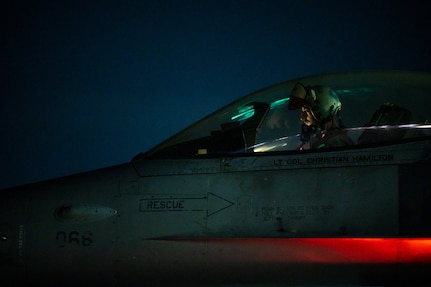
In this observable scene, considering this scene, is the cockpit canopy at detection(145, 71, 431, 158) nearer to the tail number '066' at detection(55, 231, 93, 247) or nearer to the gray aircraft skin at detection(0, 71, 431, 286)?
the gray aircraft skin at detection(0, 71, 431, 286)

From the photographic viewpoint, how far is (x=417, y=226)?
3908 millimetres

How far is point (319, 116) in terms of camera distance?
4633 millimetres

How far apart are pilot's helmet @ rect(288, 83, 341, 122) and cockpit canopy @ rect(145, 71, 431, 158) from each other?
0.05 metres

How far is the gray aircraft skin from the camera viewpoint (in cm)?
402

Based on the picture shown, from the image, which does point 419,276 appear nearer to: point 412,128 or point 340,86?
point 412,128

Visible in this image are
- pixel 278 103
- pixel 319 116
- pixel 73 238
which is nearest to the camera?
pixel 73 238

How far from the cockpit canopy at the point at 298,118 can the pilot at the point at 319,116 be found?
0.04m

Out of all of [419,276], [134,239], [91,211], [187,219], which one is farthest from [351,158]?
[91,211]

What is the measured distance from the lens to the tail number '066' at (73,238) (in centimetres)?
450

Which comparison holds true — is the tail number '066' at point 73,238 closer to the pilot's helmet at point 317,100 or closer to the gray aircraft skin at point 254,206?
the gray aircraft skin at point 254,206

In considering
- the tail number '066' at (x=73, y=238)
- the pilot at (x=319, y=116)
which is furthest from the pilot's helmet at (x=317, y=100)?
the tail number '066' at (x=73, y=238)

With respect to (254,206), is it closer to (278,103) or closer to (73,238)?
(278,103)

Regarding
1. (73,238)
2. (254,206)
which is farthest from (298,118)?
(73,238)

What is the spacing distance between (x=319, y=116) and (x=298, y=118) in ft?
0.58
